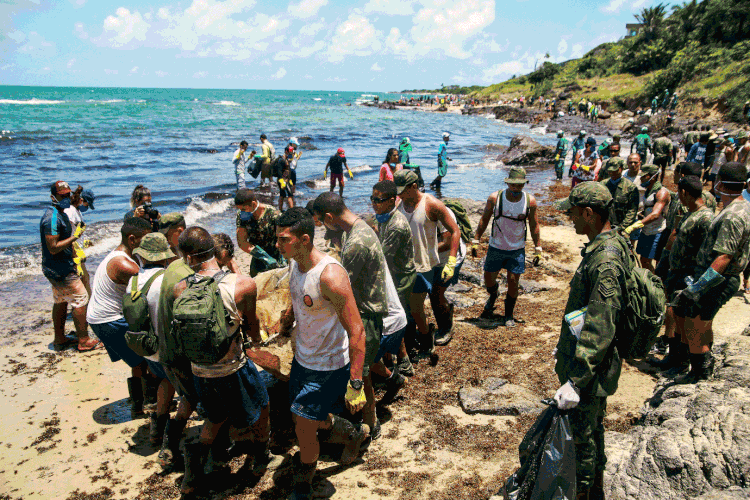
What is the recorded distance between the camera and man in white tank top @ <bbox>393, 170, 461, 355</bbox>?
193 inches

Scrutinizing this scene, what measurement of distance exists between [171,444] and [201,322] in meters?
1.50

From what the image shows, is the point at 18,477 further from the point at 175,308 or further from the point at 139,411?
→ the point at 175,308

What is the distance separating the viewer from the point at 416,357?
527cm

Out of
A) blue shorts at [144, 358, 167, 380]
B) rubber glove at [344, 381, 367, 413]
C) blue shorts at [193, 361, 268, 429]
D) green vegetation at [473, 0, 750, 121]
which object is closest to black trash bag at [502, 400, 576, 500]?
rubber glove at [344, 381, 367, 413]

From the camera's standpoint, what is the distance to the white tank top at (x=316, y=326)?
295cm

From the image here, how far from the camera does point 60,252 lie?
18.7 ft

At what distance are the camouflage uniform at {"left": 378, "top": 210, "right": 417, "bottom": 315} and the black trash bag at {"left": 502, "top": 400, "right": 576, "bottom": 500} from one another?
1979 mm

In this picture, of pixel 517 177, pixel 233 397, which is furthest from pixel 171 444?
pixel 517 177

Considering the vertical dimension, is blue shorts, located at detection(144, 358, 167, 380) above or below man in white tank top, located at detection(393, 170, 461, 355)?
below

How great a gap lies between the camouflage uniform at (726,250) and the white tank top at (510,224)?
202 cm

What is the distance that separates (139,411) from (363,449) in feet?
7.95

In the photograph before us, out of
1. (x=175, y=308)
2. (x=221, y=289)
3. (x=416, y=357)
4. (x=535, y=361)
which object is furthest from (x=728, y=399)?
(x=175, y=308)

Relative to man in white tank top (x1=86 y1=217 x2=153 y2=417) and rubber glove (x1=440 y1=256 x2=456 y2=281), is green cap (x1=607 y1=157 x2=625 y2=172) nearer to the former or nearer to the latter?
rubber glove (x1=440 y1=256 x2=456 y2=281)

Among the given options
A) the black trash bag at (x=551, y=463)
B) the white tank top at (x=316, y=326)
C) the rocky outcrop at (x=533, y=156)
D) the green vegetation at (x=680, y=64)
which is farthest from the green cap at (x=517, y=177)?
the green vegetation at (x=680, y=64)
